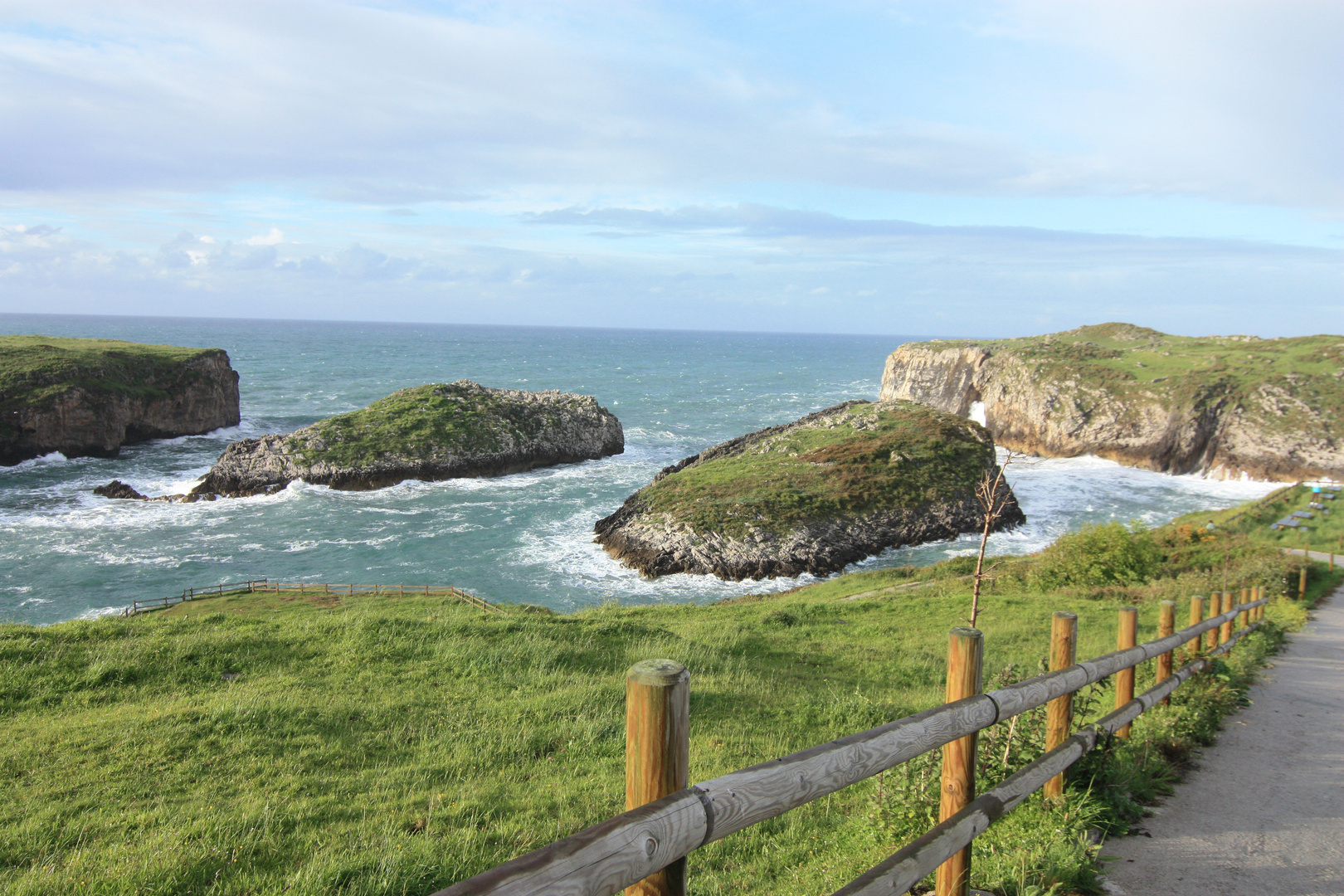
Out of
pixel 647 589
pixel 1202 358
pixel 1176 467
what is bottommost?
pixel 647 589

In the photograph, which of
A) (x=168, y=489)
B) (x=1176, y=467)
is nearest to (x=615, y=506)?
(x=168, y=489)

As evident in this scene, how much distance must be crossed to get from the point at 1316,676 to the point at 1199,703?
5.37m

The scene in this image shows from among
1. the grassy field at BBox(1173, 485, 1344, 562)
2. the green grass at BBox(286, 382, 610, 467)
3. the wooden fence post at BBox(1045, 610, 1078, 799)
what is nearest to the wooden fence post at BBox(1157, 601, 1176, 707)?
the wooden fence post at BBox(1045, 610, 1078, 799)

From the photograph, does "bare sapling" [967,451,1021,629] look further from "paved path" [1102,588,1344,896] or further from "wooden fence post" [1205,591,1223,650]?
"paved path" [1102,588,1344,896]

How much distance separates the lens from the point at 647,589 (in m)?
32.4

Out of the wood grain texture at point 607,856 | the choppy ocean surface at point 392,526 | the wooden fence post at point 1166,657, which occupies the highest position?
the wood grain texture at point 607,856

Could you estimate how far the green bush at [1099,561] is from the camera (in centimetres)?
2562

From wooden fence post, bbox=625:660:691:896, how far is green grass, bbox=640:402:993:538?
110ft

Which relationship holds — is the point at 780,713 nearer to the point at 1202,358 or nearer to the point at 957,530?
the point at 957,530

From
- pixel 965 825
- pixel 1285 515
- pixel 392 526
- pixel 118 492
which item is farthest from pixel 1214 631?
pixel 118 492

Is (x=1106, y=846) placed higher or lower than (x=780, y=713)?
higher

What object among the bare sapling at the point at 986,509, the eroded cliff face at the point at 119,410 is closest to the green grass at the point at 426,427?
the eroded cliff face at the point at 119,410

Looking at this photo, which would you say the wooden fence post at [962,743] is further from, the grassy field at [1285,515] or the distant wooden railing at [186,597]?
the grassy field at [1285,515]

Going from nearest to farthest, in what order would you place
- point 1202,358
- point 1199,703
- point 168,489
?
point 1199,703, point 168,489, point 1202,358
